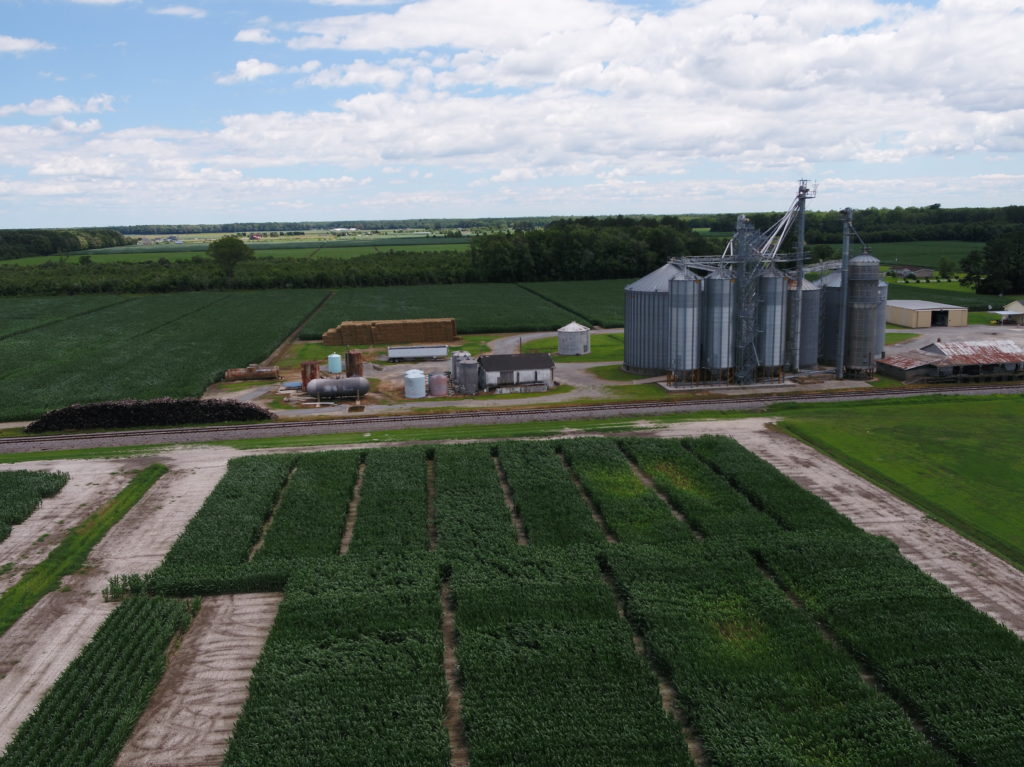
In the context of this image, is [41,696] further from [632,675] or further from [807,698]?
[807,698]

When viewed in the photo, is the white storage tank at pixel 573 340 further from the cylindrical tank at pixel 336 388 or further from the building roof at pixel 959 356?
the building roof at pixel 959 356

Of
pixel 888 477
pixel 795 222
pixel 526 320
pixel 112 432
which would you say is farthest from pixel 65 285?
pixel 888 477

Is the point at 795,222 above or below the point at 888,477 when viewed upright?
above

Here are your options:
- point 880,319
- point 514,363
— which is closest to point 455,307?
point 514,363

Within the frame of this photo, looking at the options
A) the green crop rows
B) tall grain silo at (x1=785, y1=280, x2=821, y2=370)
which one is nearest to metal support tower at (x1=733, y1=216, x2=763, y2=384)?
tall grain silo at (x1=785, y1=280, x2=821, y2=370)

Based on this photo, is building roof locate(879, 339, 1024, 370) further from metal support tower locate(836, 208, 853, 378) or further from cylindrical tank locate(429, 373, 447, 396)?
cylindrical tank locate(429, 373, 447, 396)

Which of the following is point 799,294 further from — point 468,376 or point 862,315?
point 468,376
